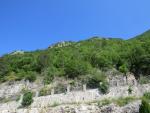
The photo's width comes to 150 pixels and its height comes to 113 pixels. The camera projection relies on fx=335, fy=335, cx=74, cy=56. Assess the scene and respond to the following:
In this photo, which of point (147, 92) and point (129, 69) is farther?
point (129, 69)

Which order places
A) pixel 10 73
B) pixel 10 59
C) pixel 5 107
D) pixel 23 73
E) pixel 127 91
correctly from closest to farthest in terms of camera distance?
pixel 127 91 → pixel 5 107 → pixel 23 73 → pixel 10 73 → pixel 10 59

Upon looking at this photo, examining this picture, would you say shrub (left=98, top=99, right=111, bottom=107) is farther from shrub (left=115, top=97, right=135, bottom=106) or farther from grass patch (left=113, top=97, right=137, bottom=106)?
shrub (left=115, top=97, right=135, bottom=106)

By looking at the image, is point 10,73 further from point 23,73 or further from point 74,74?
point 74,74

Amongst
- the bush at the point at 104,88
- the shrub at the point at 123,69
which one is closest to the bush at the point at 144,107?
the bush at the point at 104,88

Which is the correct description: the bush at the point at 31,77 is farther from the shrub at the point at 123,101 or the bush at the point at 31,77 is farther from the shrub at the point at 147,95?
the shrub at the point at 147,95

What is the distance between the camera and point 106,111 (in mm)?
32844

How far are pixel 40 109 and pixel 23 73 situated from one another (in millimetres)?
18639

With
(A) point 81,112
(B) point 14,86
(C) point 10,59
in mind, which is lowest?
(A) point 81,112

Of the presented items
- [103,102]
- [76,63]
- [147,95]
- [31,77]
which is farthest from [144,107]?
[31,77]

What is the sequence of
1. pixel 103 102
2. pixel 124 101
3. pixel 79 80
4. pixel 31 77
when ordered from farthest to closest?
pixel 31 77
pixel 79 80
pixel 103 102
pixel 124 101

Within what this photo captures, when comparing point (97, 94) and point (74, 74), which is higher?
point (74, 74)

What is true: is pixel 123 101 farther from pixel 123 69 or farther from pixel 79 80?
pixel 123 69

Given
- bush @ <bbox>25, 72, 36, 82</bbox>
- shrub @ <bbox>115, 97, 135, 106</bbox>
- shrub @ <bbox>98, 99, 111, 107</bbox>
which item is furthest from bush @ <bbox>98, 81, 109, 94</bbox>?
bush @ <bbox>25, 72, 36, 82</bbox>

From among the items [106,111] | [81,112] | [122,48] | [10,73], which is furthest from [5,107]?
[122,48]
